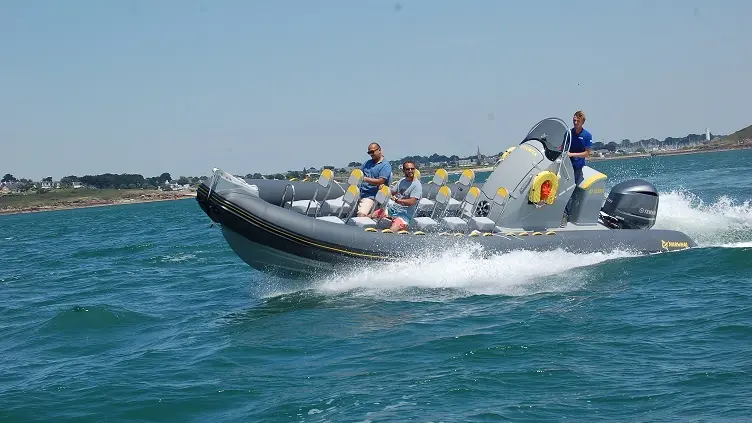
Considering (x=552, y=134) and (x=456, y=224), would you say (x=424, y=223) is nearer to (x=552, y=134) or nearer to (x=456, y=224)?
(x=456, y=224)

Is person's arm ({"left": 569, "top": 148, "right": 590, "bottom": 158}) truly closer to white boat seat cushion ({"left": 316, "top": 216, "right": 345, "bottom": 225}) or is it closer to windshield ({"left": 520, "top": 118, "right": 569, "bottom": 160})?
windshield ({"left": 520, "top": 118, "right": 569, "bottom": 160})

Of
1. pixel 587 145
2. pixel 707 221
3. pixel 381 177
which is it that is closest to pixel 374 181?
pixel 381 177

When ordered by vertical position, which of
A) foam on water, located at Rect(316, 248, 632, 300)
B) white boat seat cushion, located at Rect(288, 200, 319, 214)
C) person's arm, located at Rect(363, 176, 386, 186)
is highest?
person's arm, located at Rect(363, 176, 386, 186)

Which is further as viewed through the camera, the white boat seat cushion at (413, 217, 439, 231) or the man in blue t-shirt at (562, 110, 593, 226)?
the man in blue t-shirt at (562, 110, 593, 226)

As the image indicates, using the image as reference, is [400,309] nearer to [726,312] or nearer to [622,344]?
[622,344]

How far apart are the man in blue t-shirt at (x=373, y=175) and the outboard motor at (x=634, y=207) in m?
4.06

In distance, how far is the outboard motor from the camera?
1366 centimetres

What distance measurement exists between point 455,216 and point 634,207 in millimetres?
2986

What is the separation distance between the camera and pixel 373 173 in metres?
12.4

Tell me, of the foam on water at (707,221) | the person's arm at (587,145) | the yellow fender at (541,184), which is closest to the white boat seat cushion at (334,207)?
the yellow fender at (541,184)

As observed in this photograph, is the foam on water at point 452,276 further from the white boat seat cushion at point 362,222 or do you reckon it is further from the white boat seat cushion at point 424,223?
the white boat seat cushion at point 362,222

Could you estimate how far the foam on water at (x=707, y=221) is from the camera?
1520 cm

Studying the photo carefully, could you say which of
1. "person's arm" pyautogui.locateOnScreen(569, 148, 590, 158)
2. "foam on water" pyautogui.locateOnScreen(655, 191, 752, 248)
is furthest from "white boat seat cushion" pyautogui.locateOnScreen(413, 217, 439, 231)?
"foam on water" pyautogui.locateOnScreen(655, 191, 752, 248)

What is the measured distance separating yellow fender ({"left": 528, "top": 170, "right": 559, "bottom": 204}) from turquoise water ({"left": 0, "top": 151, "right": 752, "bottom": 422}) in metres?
0.95
